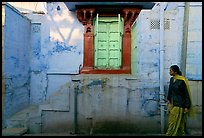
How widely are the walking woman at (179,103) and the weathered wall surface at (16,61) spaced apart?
186 inches

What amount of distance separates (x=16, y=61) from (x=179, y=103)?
531 cm

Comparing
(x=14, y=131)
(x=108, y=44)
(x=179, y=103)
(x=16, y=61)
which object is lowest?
(x=14, y=131)

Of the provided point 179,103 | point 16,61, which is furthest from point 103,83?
point 16,61

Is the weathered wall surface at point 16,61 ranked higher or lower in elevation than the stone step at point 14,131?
higher

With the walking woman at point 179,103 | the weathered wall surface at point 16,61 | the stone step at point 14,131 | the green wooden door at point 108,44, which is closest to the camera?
the walking woman at point 179,103

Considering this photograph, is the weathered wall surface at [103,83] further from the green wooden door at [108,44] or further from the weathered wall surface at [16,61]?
the weathered wall surface at [16,61]

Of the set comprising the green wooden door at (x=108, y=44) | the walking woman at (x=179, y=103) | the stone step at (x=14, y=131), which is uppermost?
the green wooden door at (x=108, y=44)

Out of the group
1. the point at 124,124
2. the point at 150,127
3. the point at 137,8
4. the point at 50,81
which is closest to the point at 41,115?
the point at 50,81

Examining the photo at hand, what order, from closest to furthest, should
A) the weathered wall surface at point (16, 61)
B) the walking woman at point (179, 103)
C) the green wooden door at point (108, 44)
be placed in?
the walking woman at point (179, 103) < the weathered wall surface at point (16, 61) < the green wooden door at point (108, 44)

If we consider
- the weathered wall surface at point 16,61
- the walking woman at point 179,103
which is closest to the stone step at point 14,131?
the weathered wall surface at point 16,61

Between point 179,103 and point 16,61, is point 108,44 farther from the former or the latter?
point 179,103

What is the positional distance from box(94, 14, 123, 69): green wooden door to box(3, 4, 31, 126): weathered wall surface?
257 cm

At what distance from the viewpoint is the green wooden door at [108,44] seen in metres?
8.18

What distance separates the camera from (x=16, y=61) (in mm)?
8523
